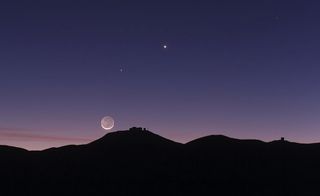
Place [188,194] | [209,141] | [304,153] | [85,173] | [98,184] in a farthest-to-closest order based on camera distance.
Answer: [209,141]
[304,153]
[85,173]
[98,184]
[188,194]

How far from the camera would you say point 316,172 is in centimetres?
10269

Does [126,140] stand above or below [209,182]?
above

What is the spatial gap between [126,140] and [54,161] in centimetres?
1988

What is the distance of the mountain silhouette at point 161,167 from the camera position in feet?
316

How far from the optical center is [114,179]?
10256cm

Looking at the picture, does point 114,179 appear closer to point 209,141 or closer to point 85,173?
point 85,173

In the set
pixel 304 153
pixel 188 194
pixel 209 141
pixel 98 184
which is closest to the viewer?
pixel 188 194

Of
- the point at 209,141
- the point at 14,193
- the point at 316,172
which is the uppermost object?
the point at 209,141

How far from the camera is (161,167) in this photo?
109 meters

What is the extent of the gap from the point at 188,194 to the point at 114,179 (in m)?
17.8

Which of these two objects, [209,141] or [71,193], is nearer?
[71,193]

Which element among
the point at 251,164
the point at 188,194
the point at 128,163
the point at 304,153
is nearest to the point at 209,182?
the point at 188,194

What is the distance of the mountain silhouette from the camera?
96.2 meters

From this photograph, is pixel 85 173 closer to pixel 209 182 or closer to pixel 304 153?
pixel 209 182
